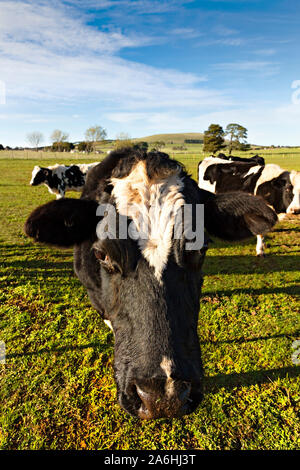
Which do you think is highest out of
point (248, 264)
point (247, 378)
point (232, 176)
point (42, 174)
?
point (42, 174)

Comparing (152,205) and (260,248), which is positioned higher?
(152,205)

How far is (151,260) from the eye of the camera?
188cm

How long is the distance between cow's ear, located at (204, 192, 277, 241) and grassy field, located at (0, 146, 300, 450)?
2.00 metres

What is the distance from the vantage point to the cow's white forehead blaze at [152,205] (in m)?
1.91

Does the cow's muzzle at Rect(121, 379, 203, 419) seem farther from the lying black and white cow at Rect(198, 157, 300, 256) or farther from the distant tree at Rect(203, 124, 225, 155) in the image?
the distant tree at Rect(203, 124, 225, 155)

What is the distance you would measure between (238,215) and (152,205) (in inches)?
40.2

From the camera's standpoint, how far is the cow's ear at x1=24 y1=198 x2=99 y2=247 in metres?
2.25

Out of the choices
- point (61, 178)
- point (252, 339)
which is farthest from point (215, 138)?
point (252, 339)

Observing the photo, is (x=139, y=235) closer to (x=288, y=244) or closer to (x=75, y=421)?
(x=75, y=421)

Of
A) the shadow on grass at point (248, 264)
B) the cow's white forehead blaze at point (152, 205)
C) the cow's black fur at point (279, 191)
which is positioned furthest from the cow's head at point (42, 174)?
the cow's white forehead blaze at point (152, 205)

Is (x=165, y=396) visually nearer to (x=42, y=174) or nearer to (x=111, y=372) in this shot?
(x=111, y=372)

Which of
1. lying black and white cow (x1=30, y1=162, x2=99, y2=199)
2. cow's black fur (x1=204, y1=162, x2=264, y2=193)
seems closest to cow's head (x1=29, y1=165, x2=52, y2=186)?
lying black and white cow (x1=30, y1=162, x2=99, y2=199)

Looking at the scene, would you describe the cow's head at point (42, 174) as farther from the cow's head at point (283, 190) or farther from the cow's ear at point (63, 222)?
the cow's ear at point (63, 222)
